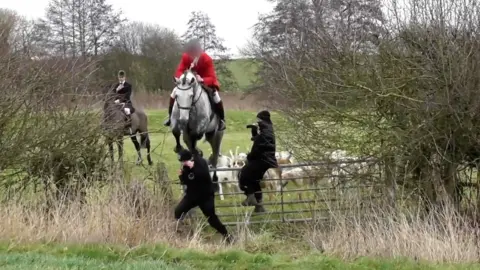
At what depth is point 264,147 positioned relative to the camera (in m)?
10.2

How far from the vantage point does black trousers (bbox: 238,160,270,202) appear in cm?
1030

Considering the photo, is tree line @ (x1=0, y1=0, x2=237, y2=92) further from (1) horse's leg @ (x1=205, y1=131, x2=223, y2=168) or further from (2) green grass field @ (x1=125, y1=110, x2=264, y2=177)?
(1) horse's leg @ (x1=205, y1=131, x2=223, y2=168)

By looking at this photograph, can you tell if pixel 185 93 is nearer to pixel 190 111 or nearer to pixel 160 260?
pixel 190 111

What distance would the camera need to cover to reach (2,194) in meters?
9.05

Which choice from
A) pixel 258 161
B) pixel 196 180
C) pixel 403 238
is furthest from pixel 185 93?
pixel 403 238

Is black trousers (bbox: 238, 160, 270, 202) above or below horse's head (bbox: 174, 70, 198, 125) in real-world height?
below

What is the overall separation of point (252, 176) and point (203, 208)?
175 centimetres

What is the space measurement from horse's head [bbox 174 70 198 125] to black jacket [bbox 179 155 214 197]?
207 cm

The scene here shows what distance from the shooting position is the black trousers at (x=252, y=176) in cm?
1030

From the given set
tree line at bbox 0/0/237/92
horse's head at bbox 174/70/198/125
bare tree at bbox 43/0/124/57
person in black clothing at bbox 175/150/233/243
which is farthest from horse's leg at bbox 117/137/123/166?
bare tree at bbox 43/0/124/57

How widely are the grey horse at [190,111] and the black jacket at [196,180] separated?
5.19 ft

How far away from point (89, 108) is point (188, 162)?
2.02m

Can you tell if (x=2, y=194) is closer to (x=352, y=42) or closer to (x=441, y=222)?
(x=352, y=42)

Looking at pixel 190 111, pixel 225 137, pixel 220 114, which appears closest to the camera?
pixel 190 111
